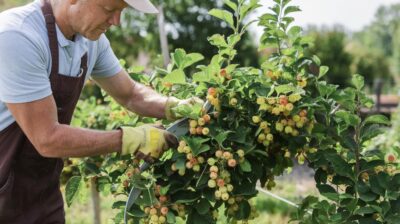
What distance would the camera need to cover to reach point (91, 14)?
6.59ft

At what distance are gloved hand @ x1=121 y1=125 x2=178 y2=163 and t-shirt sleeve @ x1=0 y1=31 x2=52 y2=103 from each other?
307 mm

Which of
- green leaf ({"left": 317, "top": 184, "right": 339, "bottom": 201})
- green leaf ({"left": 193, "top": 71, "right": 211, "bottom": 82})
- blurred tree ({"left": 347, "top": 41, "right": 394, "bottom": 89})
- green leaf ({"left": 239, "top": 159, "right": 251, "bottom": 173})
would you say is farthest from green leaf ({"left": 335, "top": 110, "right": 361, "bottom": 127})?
blurred tree ({"left": 347, "top": 41, "right": 394, "bottom": 89})

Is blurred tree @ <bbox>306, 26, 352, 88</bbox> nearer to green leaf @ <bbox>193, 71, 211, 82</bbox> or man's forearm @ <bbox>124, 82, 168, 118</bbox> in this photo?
man's forearm @ <bbox>124, 82, 168, 118</bbox>

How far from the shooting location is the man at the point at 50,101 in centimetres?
193

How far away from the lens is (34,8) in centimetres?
210

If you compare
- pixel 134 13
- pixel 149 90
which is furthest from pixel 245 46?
pixel 149 90

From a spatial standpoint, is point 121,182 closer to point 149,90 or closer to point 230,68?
point 149,90

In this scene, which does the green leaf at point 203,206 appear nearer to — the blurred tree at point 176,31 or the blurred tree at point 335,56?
the blurred tree at point 176,31

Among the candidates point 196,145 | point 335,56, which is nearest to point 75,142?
point 196,145

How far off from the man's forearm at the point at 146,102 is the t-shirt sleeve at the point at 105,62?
0.12m

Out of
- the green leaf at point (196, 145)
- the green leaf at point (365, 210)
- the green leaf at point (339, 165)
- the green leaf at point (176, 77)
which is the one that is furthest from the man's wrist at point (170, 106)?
the green leaf at point (365, 210)

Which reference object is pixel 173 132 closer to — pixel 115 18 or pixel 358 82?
pixel 115 18

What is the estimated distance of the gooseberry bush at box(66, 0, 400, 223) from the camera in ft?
6.47

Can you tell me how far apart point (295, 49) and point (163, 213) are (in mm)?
833
